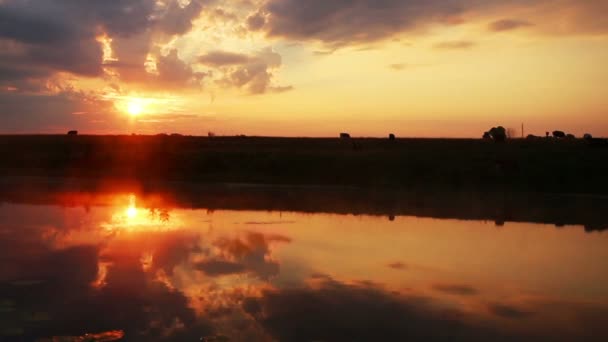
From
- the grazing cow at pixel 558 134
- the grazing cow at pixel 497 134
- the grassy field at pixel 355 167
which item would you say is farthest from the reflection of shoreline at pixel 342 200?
the grazing cow at pixel 558 134

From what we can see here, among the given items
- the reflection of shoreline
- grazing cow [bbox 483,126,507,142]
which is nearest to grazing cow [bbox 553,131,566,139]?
grazing cow [bbox 483,126,507,142]

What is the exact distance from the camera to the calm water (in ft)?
30.3

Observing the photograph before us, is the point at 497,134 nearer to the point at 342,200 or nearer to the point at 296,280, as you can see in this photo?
the point at 342,200

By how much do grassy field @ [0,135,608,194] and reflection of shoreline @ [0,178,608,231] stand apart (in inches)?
108

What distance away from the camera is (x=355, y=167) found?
38.0 metres

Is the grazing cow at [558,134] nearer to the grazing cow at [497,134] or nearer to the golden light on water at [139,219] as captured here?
the grazing cow at [497,134]

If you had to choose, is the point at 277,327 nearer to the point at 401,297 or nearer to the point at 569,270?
the point at 401,297

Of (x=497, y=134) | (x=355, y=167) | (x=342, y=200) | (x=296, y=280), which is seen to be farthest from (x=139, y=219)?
(x=497, y=134)

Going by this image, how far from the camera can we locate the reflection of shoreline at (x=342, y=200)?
23.7 metres

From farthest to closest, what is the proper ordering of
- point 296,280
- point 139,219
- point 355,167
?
point 355,167 < point 139,219 < point 296,280

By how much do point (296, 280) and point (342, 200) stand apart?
1565 cm

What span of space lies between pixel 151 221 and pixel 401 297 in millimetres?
12047

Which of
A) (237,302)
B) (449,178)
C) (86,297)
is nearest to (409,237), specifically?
(237,302)

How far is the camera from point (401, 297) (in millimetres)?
11219
